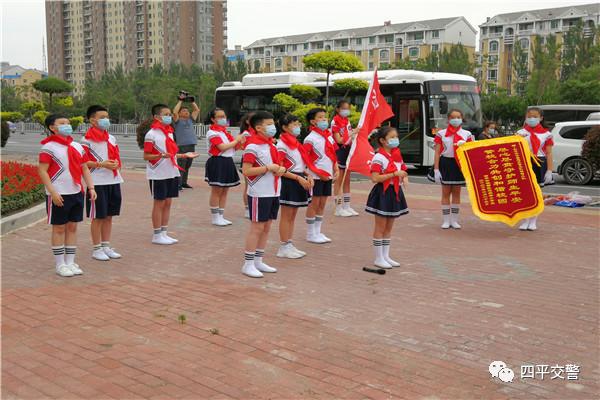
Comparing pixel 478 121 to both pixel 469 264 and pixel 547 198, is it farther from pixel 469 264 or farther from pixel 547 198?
pixel 469 264

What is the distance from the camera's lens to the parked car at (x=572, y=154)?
15.2 meters

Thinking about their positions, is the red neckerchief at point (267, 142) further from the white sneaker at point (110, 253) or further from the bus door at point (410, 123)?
the bus door at point (410, 123)

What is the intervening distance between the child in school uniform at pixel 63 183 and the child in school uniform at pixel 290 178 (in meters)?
2.09

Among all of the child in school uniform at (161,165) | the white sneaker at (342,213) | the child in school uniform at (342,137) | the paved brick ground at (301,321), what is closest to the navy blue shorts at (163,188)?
the child in school uniform at (161,165)

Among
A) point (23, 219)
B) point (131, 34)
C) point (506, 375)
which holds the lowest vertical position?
point (506, 375)

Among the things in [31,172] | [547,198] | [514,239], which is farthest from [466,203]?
[31,172]

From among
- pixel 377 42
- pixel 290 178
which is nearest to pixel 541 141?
pixel 290 178

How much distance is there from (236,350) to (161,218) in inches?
155

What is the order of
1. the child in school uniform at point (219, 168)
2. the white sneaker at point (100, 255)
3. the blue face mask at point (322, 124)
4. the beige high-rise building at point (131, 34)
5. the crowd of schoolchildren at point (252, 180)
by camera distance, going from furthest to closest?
the beige high-rise building at point (131, 34)
the child in school uniform at point (219, 168)
the blue face mask at point (322, 124)
the white sneaker at point (100, 255)
the crowd of schoolchildren at point (252, 180)

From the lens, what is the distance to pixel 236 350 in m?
4.46

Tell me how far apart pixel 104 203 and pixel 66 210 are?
0.71 meters

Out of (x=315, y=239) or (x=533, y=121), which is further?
(x=533, y=121)

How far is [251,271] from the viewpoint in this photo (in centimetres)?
650

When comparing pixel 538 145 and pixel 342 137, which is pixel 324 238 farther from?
pixel 538 145
